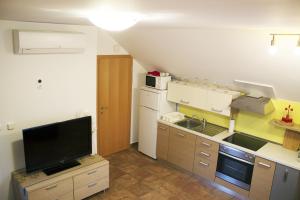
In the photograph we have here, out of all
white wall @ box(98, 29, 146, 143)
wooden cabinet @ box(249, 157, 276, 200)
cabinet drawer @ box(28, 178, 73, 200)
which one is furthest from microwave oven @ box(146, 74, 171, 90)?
cabinet drawer @ box(28, 178, 73, 200)

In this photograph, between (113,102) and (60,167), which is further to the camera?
(113,102)

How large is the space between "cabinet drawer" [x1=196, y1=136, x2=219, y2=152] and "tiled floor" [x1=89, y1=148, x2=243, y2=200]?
1.92 feet

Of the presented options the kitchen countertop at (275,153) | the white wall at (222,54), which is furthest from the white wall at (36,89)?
the kitchen countertop at (275,153)

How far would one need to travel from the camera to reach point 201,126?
4.64 metres

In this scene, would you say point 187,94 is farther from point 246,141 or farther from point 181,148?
point 246,141

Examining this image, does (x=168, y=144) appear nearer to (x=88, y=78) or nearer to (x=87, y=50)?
(x=88, y=78)

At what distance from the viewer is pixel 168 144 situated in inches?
186

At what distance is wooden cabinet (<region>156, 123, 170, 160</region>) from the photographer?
474 cm

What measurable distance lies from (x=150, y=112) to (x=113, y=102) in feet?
2.35

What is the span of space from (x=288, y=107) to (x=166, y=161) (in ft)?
7.29

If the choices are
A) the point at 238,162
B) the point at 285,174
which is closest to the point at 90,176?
the point at 238,162

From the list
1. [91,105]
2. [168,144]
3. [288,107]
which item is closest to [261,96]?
[288,107]

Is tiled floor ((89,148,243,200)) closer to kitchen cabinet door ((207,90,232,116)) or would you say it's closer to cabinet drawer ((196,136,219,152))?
cabinet drawer ((196,136,219,152))

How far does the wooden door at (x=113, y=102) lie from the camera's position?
4723 millimetres
